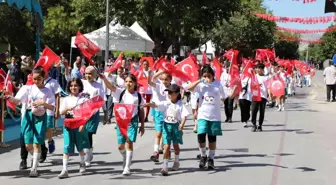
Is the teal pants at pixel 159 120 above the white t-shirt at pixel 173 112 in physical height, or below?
below

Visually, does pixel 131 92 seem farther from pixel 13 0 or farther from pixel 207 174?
pixel 13 0

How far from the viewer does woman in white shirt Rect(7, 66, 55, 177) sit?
7.60 metres

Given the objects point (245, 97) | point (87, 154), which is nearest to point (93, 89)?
point (87, 154)

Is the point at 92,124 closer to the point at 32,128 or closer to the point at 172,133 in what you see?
the point at 32,128

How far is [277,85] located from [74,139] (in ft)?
40.8

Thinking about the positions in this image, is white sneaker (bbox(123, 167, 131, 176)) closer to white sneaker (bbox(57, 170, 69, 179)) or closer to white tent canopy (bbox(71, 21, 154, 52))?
white sneaker (bbox(57, 170, 69, 179))

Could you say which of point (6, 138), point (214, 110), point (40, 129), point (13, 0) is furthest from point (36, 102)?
point (13, 0)

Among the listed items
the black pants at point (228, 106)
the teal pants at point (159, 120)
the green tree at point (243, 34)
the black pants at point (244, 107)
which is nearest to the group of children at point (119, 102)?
the teal pants at point (159, 120)

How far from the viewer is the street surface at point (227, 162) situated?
7.48 meters

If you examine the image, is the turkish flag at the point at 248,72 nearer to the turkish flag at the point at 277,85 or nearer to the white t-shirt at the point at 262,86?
the white t-shirt at the point at 262,86

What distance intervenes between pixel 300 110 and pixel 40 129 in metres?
13.5

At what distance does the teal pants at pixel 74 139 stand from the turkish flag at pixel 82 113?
12cm

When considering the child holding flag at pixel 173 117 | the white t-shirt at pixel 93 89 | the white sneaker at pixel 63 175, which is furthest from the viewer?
the white t-shirt at pixel 93 89

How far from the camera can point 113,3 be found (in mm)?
26547
